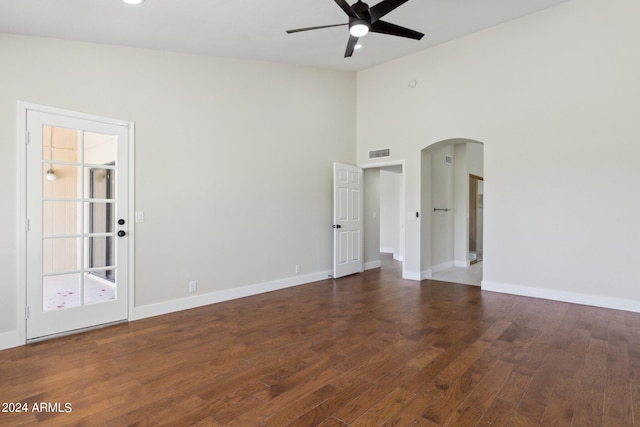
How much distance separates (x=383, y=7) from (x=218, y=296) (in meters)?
3.83

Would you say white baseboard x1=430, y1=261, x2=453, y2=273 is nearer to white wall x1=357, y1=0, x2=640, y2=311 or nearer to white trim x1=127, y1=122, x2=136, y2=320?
white wall x1=357, y1=0, x2=640, y2=311

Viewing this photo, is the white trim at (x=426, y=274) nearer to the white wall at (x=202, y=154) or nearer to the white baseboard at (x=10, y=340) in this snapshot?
the white wall at (x=202, y=154)

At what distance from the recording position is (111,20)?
3.18 meters

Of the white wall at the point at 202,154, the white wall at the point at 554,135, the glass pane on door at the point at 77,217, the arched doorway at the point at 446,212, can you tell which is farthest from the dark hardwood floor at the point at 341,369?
the arched doorway at the point at 446,212

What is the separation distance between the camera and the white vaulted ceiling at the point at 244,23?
300cm

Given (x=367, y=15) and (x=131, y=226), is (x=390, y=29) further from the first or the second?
(x=131, y=226)

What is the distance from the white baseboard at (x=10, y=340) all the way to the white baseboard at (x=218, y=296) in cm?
98

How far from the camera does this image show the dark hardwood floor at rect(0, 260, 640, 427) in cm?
207

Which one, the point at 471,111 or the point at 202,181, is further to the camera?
the point at 471,111

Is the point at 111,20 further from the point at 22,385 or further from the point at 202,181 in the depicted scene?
the point at 22,385

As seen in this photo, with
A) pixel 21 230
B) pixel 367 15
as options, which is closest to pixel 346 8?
pixel 367 15

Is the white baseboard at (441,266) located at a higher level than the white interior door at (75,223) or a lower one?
lower

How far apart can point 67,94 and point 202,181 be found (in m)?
1.61

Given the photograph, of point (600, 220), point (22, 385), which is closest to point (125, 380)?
point (22, 385)
